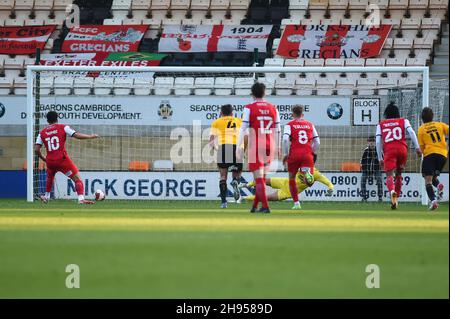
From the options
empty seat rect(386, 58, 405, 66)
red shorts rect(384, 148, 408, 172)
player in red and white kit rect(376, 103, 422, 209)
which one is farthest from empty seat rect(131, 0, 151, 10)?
red shorts rect(384, 148, 408, 172)

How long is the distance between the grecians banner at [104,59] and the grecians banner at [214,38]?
77 centimetres

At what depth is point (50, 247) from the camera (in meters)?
9.27

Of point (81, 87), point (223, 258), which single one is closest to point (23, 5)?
point (81, 87)

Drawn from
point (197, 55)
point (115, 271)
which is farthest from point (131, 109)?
point (115, 271)

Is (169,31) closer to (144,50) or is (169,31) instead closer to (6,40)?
(144,50)

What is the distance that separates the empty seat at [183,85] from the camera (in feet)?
84.6

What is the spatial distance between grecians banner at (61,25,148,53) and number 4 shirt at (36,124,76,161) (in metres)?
8.98

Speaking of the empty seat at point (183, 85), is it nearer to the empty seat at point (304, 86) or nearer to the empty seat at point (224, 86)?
the empty seat at point (224, 86)

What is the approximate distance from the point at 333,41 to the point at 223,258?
20962 mm

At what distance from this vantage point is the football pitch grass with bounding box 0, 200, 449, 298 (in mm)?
6613

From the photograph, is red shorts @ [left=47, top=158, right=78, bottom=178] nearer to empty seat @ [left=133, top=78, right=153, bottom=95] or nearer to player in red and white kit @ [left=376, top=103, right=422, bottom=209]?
player in red and white kit @ [left=376, top=103, right=422, bottom=209]

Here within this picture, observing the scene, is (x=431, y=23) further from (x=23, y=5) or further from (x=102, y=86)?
(x=23, y=5)

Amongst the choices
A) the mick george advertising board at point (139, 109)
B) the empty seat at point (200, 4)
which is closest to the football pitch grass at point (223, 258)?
the mick george advertising board at point (139, 109)

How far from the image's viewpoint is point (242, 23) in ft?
99.0
